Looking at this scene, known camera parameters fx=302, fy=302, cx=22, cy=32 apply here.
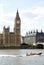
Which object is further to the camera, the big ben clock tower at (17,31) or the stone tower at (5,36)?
the big ben clock tower at (17,31)

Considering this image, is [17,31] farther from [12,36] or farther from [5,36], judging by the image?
[5,36]

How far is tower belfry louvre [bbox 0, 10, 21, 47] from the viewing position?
5925 inches

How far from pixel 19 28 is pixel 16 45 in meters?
8.88

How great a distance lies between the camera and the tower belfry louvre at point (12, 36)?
150500mm

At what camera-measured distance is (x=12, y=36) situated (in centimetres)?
15325

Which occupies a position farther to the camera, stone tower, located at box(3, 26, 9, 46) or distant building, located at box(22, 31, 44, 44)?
distant building, located at box(22, 31, 44, 44)

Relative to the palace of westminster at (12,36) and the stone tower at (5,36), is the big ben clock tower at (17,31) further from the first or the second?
the stone tower at (5,36)

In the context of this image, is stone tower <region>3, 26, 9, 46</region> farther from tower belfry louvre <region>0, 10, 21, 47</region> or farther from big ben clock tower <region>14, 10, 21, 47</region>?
big ben clock tower <region>14, 10, 21, 47</region>

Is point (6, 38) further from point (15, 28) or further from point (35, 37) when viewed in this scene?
point (35, 37)

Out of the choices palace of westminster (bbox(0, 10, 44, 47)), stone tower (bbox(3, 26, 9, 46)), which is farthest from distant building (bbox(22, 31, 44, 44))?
stone tower (bbox(3, 26, 9, 46))

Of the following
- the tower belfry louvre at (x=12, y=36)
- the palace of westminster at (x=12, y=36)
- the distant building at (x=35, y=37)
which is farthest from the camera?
the distant building at (x=35, y=37)

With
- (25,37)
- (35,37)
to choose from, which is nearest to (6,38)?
(35,37)


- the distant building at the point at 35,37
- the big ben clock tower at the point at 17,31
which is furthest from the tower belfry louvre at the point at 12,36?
the distant building at the point at 35,37

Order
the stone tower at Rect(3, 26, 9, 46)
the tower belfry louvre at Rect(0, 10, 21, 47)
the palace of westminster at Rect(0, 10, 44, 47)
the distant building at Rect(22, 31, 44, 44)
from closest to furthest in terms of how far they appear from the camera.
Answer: the stone tower at Rect(3, 26, 9, 46)
the palace of westminster at Rect(0, 10, 44, 47)
the tower belfry louvre at Rect(0, 10, 21, 47)
the distant building at Rect(22, 31, 44, 44)
